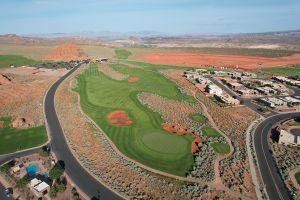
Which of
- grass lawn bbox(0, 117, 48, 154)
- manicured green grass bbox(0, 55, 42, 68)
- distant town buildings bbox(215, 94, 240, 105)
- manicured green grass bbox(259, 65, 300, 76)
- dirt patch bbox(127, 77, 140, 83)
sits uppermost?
manicured green grass bbox(0, 55, 42, 68)

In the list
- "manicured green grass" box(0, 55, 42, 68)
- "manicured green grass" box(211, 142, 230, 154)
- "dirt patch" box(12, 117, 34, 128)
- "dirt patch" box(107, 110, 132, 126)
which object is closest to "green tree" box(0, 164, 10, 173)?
"dirt patch" box(12, 117, 34, 128)

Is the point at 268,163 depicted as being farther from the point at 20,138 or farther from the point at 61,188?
the point at 20,138

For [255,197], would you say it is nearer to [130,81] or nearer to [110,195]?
[110,195]

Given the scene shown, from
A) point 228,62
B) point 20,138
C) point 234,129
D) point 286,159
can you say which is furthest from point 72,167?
point 228,62

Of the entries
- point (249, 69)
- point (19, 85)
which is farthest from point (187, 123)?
point (249, 69)

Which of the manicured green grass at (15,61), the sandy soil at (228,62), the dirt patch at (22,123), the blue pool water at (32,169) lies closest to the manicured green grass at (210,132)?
the blue pool water at (32,169)

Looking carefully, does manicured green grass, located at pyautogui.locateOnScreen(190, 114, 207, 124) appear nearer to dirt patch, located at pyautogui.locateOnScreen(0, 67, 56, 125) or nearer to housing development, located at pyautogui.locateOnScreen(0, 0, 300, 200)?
housing development, located at pyautogui.locateOnScreen(0, 0, 300, 200)
